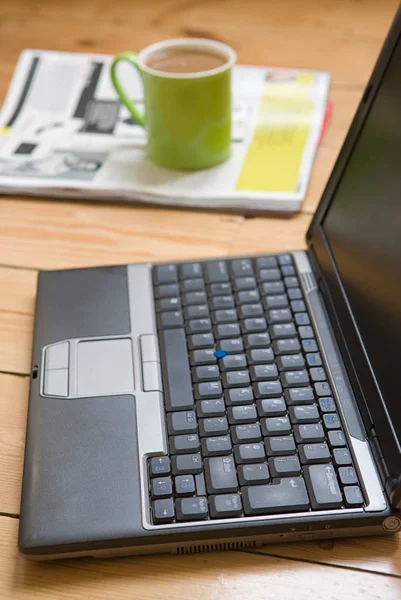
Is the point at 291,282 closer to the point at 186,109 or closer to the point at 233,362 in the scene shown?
the point at 233,362

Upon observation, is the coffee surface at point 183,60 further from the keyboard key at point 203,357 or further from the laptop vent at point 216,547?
the laptop vent at point 216,547

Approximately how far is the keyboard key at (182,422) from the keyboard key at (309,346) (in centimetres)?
11

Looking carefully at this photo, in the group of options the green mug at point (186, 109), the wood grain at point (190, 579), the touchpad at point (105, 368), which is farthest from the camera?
the green mug at point (186, 109)

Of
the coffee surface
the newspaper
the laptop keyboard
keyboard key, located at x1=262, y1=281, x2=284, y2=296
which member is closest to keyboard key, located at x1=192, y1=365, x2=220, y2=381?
the laptop keyboard

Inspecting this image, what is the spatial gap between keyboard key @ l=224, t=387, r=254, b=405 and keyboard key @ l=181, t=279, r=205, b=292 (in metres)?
0.13

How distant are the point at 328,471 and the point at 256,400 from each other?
3.2 inches

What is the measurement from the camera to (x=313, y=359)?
57 cm

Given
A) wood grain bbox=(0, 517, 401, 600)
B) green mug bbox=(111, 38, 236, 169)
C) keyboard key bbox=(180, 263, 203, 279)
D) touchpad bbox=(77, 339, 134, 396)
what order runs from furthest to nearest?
1. green mug bbox=(111, 38, 236, 169)
2. keyboard key bbox=(180, 263, 203, 279)
3. touchpad bbox=(77, 339, 134, 396)
4. wood grain bbox=(0, 517, 401, 600)

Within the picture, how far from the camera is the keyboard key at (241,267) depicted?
0.66 m

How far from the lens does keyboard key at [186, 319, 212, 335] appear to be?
2.00 ft

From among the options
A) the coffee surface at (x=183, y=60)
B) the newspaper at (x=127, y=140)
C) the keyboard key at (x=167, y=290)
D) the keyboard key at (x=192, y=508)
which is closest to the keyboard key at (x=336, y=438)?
the keyboard key at (x=192, y=508)

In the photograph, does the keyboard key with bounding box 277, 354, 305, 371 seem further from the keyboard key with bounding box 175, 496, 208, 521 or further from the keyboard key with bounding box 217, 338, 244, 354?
the keyboard key with bounding box 175, 496, 208, 521

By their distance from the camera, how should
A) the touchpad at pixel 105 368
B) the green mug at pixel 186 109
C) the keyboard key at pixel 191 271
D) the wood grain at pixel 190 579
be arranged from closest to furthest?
the wood grain at pixel 190 579 < the touchpad at pixel 105 368 < the keyboard key at pixel 191 271 < the green mug at pixel 186 109

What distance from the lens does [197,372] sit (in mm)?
567
